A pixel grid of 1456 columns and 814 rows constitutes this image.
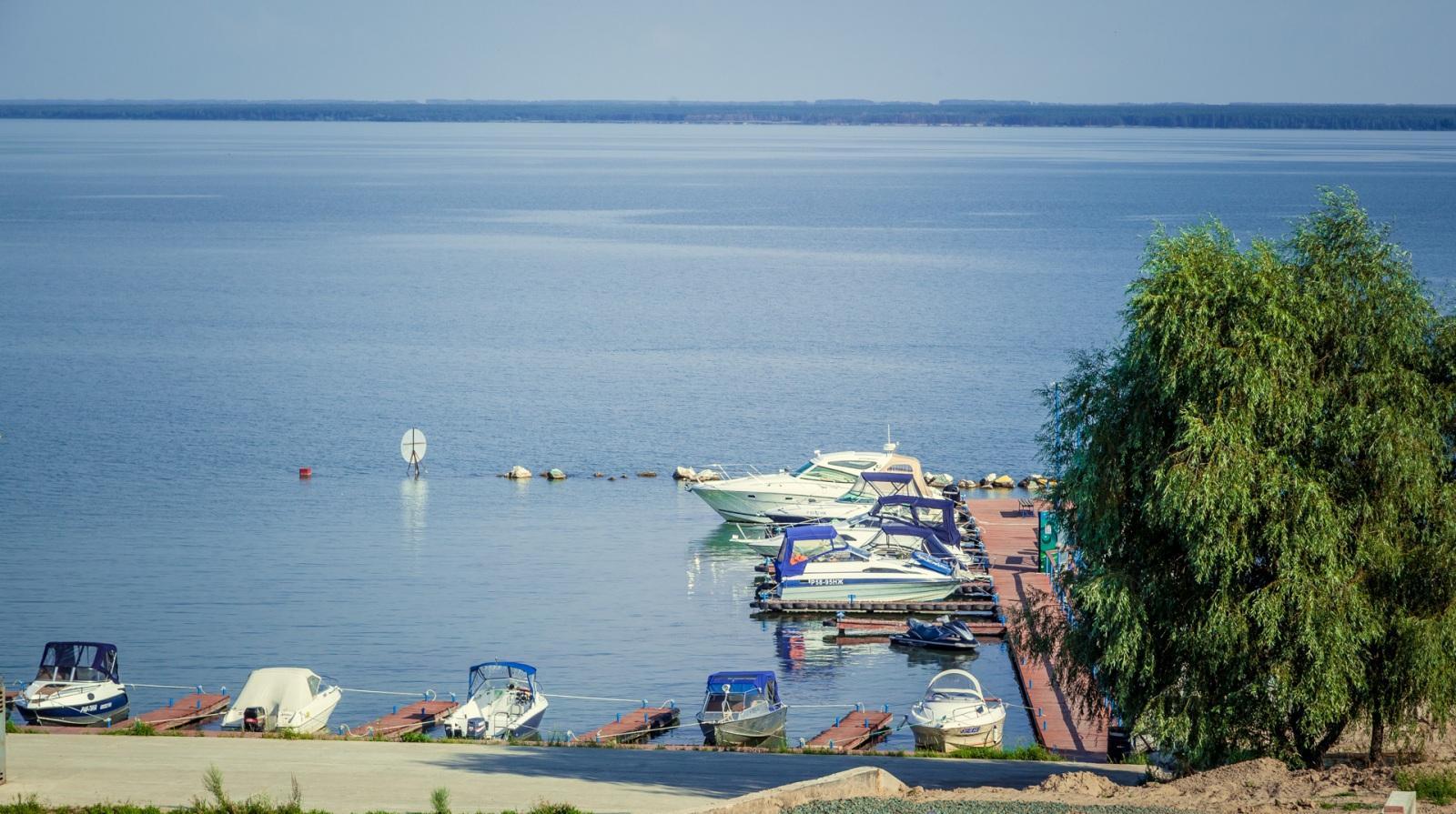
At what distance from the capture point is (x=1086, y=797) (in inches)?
869

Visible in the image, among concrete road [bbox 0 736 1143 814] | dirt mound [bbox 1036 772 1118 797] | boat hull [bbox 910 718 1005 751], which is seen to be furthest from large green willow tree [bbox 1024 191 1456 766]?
boat hull [bbox 910 718 1005 751]

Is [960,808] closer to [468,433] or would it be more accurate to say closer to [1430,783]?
[1430,783]

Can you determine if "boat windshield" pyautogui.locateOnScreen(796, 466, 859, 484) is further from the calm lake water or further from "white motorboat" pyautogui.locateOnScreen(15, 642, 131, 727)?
"white motorboat" pyautogui.locateOnScreen(15, 642, 131, 727)

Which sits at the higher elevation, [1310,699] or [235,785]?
[1310,699]

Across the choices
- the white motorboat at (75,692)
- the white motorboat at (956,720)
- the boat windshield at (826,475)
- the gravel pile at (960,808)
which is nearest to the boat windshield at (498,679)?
the white motorboat at (75,692)

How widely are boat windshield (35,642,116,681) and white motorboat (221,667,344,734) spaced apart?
3590mm

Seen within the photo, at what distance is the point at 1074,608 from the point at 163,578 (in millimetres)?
33115

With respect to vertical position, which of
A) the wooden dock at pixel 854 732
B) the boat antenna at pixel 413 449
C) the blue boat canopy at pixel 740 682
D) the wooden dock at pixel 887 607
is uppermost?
the boat antenna at pixel 413 449

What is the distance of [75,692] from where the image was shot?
1355 inches

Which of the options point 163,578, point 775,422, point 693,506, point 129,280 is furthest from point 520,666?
point 129,280

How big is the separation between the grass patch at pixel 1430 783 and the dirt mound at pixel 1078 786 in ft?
12.4

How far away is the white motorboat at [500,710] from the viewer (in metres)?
32.7

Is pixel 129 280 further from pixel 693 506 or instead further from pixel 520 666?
pixel 520 666

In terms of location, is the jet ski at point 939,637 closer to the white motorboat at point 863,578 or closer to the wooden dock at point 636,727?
the white motorboat at point 863,578
